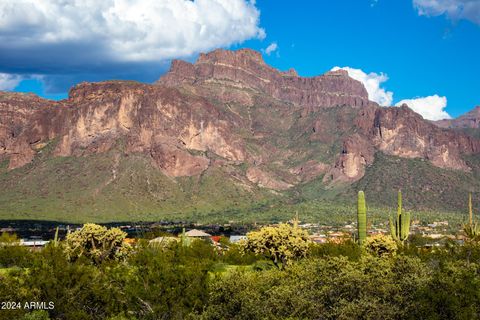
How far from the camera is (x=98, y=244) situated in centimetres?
4812

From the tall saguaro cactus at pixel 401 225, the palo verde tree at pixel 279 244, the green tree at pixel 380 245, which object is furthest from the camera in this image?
the tall saguaro cactus at pixel 401 225

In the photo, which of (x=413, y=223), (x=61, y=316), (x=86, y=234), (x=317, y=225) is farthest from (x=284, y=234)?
(x=413, y=223)

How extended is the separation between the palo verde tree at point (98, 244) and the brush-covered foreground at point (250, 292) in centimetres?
1290

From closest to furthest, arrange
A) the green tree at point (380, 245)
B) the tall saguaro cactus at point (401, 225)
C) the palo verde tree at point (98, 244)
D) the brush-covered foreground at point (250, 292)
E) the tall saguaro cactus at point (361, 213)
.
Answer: the brush-covered foreground at point (250, 292) < the palo verde tree at point (98, 244) < the tall saguaro cactus at point (361, 213) < the green tree at point (380, 245) < the tall saguaro cactus at point (401, 225)

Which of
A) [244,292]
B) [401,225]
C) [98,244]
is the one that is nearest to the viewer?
[244,292]

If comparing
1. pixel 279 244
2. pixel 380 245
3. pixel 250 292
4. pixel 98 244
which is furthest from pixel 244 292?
pixel 380 245

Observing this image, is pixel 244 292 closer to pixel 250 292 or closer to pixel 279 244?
pixel 250 292

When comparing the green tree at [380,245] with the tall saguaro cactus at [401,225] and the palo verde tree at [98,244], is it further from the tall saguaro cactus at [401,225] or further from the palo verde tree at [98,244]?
the palo verde tree at [98,244]

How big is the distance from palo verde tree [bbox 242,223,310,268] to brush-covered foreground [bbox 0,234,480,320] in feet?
47.0

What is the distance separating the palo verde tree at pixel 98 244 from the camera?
46.0 meters

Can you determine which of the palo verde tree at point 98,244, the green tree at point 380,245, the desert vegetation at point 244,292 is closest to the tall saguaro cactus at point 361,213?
the green tree at point 380,245

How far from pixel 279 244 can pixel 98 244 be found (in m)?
14.5

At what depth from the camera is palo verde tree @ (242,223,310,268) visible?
4725 centimetres

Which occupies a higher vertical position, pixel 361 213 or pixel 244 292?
pixel 361 213
